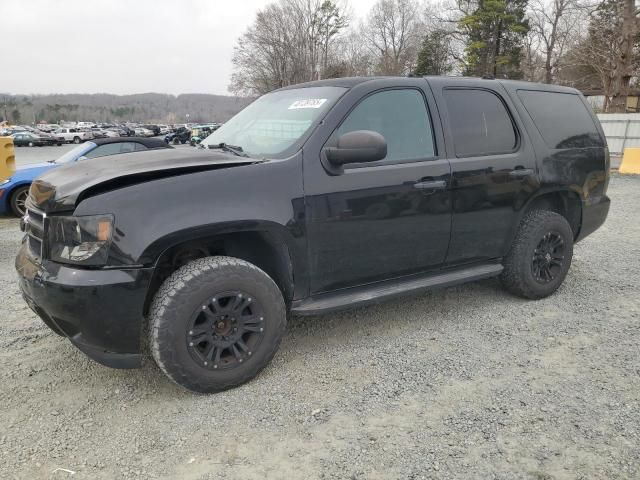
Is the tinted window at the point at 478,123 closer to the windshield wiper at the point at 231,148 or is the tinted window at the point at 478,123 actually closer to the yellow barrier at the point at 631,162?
the windshield wiper at the point at 231,148

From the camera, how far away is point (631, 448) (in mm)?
2387

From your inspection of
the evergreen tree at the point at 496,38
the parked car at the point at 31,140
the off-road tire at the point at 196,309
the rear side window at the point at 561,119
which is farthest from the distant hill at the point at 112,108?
the off-road tire at the point at 196,309

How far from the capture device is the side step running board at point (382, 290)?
3.13 m

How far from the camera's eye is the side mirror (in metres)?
2.94

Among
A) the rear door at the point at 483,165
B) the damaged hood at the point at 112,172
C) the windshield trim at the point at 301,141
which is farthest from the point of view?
the rear door at the point at 483,165

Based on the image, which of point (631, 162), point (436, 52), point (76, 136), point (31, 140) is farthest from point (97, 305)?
point (76, 136)

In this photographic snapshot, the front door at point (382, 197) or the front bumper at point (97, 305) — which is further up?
the front door at point (382, 197)

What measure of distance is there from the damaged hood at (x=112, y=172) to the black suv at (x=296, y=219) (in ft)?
0.05

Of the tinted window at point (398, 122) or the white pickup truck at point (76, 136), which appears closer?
the tinted window at point (398, 122)

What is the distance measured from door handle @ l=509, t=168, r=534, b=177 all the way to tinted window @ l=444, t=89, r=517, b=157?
0.59ft

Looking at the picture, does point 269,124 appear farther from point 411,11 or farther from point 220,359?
point 411,11

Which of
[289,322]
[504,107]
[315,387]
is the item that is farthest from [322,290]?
[504,107]

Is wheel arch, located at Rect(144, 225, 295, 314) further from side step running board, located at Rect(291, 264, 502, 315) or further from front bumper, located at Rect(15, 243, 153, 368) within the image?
front bumper, located at Rect(15, 243, 153, 368)

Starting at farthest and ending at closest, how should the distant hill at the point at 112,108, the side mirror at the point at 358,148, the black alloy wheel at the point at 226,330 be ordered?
the distant hill at the point at 112,108 → the side mirror at the point at 358,148 → the black alloy wheel at the point at 226,330
